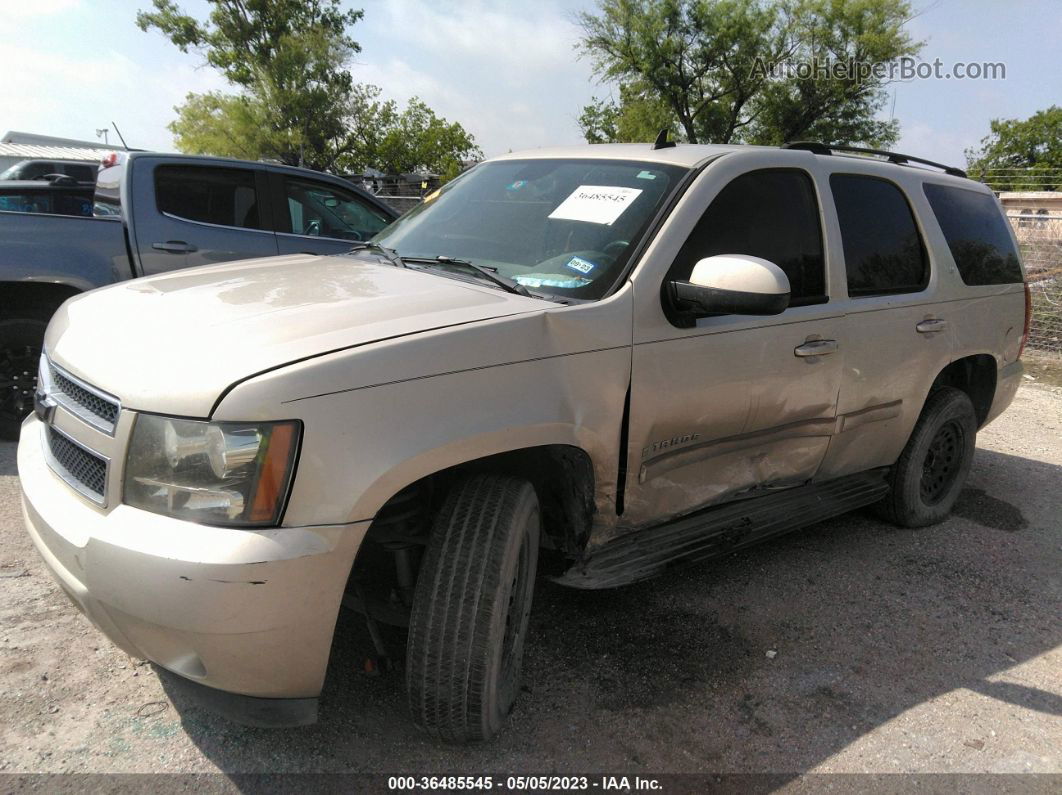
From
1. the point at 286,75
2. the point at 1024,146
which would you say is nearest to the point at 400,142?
the point at 286,75

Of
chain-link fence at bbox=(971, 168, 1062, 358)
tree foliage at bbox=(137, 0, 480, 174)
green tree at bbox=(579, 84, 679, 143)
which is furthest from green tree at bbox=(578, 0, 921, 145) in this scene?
chain-link fence at bbox=(971, 168, 1062, 358)

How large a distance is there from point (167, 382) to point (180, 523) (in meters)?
0.35

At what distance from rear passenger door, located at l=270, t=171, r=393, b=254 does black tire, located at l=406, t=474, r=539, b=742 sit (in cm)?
412

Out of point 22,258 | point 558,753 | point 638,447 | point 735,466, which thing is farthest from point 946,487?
point 22,258

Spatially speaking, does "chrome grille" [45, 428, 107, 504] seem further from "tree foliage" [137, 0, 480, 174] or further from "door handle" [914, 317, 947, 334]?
"tree foliage" [137, 0, 480, 174]

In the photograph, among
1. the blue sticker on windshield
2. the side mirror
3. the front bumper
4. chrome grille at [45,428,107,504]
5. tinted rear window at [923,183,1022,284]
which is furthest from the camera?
tinted rear window at [923,183,1022,284]

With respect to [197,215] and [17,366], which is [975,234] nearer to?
[197,215]

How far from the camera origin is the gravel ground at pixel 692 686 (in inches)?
95.1

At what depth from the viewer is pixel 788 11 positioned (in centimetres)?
3484

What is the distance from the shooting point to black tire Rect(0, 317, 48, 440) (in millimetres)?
4738

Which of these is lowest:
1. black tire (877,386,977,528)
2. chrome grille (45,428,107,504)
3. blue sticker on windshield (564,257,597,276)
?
black tire (877,386,977,528)

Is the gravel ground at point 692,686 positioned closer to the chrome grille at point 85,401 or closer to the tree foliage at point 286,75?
the chrome grille at point 85,401

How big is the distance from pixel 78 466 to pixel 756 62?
38.0 meters

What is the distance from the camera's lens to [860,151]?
156 inches
